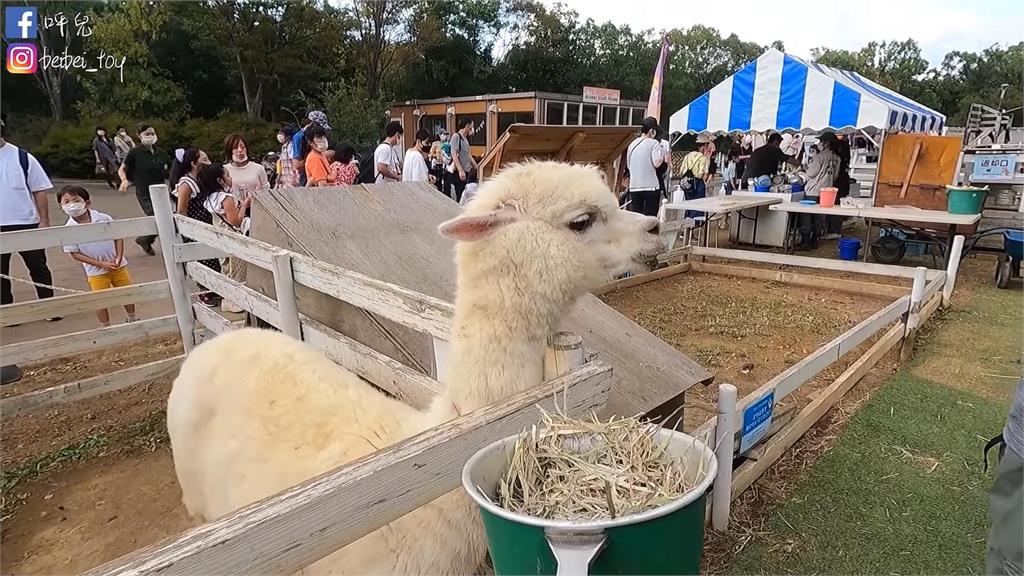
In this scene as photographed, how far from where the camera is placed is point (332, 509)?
1126mm

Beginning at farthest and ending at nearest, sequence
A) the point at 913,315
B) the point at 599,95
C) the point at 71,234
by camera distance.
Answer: the point at 599,95 < the point at 913,315 < the point at 71,234

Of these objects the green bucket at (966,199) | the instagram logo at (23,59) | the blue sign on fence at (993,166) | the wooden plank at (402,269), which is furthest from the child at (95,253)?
the blue sign on fence at (993,166)

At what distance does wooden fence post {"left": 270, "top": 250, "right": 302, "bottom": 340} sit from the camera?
3131 millimetres

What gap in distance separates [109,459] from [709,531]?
3.95 meters

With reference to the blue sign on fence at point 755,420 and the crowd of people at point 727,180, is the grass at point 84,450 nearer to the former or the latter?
the blue sign on fence at point 755,420

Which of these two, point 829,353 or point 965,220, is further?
point 965,220

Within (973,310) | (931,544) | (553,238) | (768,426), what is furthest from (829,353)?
(973,310)

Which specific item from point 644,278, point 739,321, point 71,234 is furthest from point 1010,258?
point 71,234

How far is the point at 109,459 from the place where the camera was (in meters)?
3.88

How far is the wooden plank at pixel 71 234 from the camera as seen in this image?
159 inches

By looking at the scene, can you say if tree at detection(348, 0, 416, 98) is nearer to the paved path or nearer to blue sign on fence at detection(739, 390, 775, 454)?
the paved path

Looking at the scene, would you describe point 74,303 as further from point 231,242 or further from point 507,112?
point 507,112

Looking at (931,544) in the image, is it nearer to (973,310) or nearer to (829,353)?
(829,353)

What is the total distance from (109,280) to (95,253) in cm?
28
